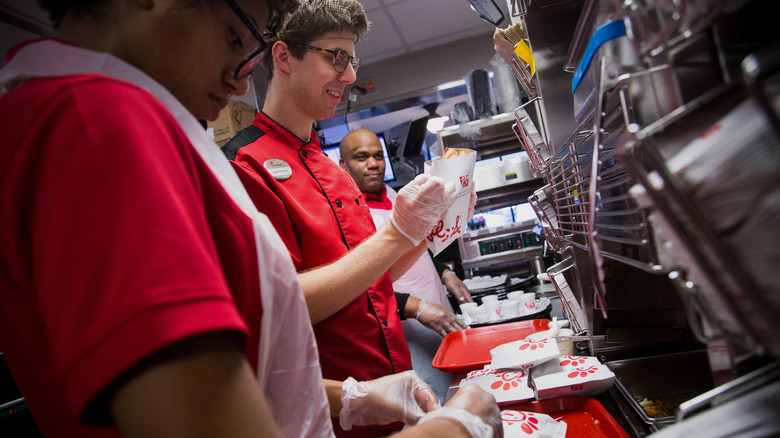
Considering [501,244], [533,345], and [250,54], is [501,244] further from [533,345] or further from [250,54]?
[250,54]

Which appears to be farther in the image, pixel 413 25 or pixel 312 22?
pixel 413 25

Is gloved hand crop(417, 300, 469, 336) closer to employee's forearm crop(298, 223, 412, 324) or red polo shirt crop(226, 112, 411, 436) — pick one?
red polo shirt crop(226, 112, 411, 436)

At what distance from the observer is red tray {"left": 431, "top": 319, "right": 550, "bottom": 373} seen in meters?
1.80

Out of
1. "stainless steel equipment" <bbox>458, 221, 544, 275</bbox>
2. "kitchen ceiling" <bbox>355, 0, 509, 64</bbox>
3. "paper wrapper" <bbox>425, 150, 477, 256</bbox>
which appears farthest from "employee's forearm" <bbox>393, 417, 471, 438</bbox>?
"kitchen ceiling" <bbox>355, 0, 509, 64</bbox>

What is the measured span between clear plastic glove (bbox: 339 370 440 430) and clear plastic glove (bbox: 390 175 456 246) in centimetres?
42

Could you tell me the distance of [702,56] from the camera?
0.56m

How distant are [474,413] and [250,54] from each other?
0.72 metres

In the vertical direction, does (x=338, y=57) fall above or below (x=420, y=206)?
above

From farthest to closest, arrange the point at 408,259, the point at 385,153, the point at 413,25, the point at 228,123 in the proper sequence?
1. the point at 385,153
2. the point at 413,25
3. the point at 228,123
4. the point at 408,259

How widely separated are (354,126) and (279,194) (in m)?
5.58

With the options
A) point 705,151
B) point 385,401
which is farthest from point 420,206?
point 705,151

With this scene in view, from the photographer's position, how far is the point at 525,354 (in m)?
1.42

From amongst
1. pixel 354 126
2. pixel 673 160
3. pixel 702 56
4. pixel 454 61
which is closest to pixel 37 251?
pixel 673 160

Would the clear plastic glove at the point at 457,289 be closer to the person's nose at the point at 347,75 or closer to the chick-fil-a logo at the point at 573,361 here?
the chick-fil-a logo at the point at 573,361
